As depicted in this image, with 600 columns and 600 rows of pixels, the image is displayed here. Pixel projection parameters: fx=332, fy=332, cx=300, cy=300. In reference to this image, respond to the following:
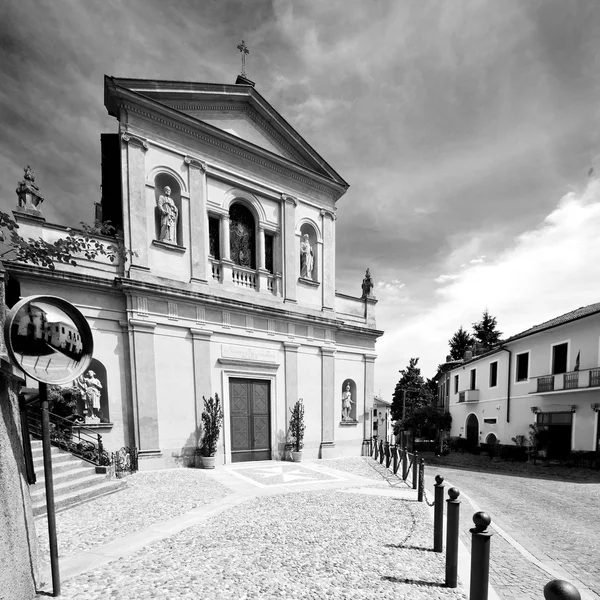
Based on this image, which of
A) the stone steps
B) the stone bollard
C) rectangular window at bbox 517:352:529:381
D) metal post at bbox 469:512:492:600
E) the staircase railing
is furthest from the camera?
rectangular window at bbox 517:352:529:381

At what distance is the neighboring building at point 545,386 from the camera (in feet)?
51.7

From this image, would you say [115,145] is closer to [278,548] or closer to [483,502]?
[278,548]

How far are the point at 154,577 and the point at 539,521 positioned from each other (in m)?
7.54

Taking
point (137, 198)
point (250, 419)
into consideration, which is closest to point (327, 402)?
point (250, 419)

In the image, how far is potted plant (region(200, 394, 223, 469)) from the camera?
11.3m

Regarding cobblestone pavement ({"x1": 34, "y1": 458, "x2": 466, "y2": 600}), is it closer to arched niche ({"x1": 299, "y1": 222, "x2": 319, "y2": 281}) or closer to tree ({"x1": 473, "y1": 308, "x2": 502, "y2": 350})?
arched niche ({"x1": 299, "y1": 222, "x2": 319, "y2": 281})

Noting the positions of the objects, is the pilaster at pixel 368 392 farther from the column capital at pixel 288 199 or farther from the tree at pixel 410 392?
the tree at pixel 410 392

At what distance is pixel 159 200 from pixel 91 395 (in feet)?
22.4

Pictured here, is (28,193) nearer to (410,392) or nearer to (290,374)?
(290,374)

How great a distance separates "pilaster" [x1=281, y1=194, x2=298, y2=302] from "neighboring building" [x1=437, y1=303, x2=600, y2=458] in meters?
13.9

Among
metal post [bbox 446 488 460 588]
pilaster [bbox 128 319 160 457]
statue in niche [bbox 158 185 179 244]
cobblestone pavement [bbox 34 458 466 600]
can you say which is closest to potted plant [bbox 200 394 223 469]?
pilaster [bbox 128 319 160 457]

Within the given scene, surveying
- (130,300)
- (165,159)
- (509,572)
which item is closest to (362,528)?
(509,572)

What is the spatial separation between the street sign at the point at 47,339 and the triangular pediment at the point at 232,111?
444 inches

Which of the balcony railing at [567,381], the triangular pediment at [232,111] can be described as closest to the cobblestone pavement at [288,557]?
the triangular pediment at [232,111]
